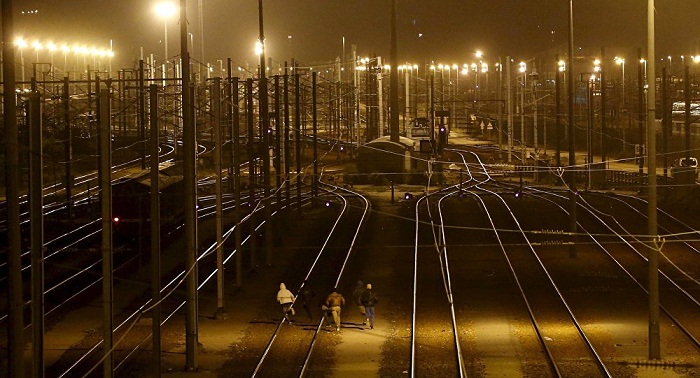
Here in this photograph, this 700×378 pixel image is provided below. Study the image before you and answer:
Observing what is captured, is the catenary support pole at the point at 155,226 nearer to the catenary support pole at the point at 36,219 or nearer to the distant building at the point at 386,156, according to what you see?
the catenary support pole at the point at 36,219

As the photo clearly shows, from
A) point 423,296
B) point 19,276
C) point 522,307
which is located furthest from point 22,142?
point 19,276

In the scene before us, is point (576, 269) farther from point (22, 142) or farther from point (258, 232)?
point (22, 142)

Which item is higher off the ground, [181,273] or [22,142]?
[22,142]

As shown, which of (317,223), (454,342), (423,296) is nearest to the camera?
(454,342)

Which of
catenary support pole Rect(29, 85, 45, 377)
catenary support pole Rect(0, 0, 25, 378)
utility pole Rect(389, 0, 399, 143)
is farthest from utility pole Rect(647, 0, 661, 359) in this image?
utility pole Rect(389, 0, 399, 143)

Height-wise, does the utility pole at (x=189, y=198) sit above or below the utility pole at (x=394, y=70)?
below

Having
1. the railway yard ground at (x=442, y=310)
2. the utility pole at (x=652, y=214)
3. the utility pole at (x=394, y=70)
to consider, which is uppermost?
the utility pole at (x=394, y=70)

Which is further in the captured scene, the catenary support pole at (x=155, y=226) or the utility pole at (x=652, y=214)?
the utility pole at (x=652, y=214)

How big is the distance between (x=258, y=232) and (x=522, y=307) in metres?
11.6

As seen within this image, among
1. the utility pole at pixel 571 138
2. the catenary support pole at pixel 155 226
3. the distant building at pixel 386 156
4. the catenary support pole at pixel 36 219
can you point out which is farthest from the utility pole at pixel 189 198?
the distant building at pixel 386 156

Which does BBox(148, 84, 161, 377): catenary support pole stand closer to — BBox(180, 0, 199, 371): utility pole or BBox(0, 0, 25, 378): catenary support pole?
BBox(180, 0, 199, 371): utility pole

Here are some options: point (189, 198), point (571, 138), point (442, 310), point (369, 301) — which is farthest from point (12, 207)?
point (571, 138)

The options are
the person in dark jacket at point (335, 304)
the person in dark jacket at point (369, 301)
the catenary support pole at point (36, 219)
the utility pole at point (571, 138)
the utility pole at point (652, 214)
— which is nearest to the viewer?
the catenary support pole at point (36, 219)

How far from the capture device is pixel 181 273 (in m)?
23.9
